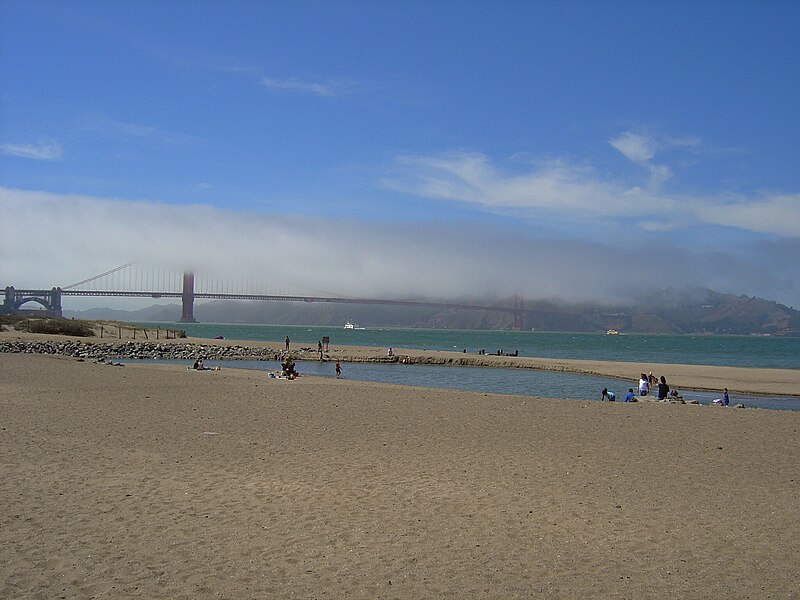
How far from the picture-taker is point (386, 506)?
6.96 m

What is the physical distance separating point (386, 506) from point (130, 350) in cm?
3541

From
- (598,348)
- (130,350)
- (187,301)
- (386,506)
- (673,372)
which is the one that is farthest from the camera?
(187,301)

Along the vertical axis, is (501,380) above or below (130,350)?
below

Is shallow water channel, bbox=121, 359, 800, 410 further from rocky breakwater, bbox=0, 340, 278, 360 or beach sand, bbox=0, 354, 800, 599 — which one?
beach sand, bbox=0, 354, 800, 599

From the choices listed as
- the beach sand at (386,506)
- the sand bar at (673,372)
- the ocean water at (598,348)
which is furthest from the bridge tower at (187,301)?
the beach sand at (386,506)

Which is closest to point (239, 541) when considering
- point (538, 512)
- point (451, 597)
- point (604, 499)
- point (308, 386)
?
point (451, 597)

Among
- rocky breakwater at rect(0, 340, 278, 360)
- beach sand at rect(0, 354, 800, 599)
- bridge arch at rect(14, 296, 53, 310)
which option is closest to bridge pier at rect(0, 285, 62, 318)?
bridge arch at rect(14, 296, 53, 310)

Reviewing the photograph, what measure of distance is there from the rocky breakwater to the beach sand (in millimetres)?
23775

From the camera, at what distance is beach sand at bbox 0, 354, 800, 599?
507 centimetres

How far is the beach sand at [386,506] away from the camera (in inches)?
200

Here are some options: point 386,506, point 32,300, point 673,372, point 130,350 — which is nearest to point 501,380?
point 673,372

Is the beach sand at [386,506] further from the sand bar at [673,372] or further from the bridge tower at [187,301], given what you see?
the bridge tower at [187,301]

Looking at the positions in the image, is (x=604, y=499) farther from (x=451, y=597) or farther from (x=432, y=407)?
(x=432, y=407)

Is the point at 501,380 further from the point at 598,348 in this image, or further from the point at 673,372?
the point at 598,348
